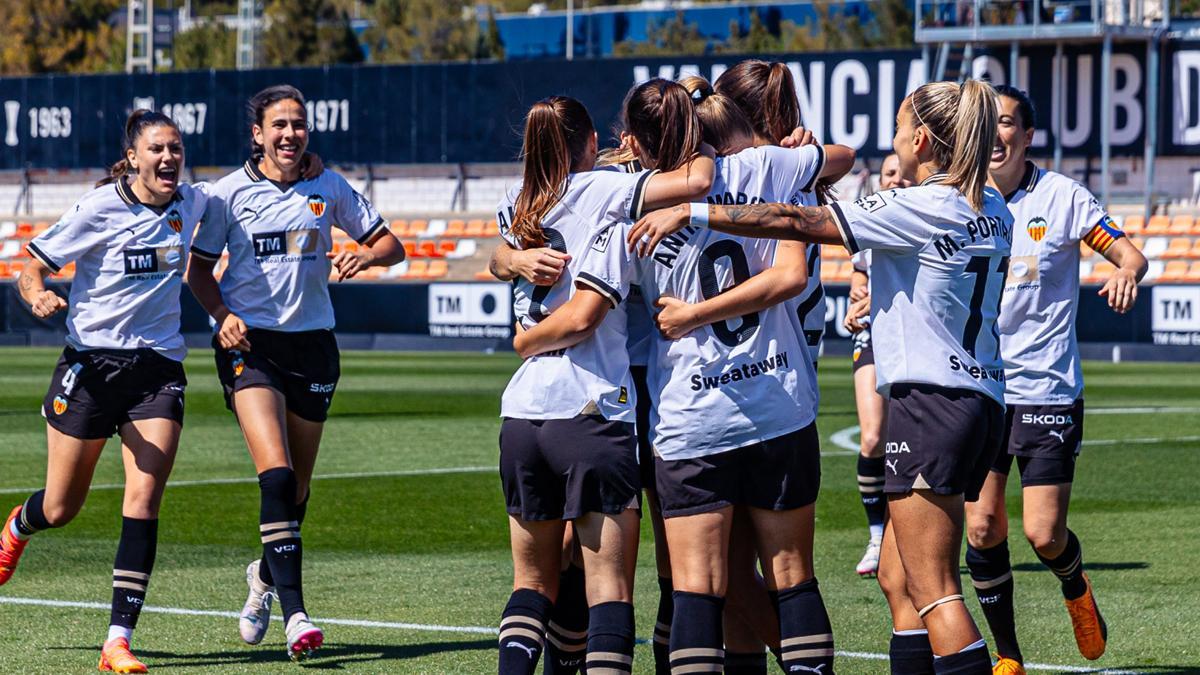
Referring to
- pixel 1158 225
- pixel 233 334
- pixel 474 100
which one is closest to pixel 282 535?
pixel 233 334

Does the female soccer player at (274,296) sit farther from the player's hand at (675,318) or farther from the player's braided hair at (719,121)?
the player's hand at (675,318)

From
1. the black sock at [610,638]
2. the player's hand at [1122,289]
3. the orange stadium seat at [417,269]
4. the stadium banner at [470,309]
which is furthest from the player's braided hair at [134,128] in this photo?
the orange stadium seat at [417,269]

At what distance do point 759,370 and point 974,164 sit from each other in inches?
34.9

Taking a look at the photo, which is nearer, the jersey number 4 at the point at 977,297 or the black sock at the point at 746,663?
the jersey number 4 at the point at 977,297

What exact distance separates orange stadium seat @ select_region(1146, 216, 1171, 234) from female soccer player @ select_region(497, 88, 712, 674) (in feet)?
96.8

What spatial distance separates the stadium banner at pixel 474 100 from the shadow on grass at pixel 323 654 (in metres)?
29.6

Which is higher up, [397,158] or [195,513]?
[397,158]

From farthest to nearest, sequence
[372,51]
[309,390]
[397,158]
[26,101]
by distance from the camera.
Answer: [372,51]
[26,101]
[397,158]
[309,390]

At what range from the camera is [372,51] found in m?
73.9

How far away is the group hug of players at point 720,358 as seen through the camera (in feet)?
17.1

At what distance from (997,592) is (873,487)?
2.67 m

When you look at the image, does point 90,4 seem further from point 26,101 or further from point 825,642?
point 825,642

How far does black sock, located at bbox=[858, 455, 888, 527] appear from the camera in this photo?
363 inches

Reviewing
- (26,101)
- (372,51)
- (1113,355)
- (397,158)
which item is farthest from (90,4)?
(1113,355)
